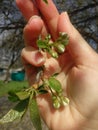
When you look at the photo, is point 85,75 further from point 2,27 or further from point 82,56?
point 2,27

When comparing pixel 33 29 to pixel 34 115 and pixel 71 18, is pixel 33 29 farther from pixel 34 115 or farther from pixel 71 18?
pixel 71 18

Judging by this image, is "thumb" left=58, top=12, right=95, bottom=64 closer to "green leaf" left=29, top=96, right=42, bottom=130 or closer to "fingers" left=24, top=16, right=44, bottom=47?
"fingers" left=24, top=16, right=44, bottom=47

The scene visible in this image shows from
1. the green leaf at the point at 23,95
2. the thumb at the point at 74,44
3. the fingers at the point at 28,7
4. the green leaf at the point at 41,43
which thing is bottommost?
the thumb at the point at 74,44

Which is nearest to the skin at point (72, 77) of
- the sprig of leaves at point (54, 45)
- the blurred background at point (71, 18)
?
the sprig of leaves at point (54, 45)

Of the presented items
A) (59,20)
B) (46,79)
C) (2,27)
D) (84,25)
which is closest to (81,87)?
(59,20)

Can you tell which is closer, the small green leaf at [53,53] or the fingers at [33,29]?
the small green leaf at [53,53]

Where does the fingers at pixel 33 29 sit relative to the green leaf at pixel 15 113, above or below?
above

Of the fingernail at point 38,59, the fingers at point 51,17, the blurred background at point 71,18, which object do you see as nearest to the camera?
the fingernail at point 38,59

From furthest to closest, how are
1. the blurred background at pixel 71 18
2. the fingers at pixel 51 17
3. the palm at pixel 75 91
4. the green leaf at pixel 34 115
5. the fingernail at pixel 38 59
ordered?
the blurred background at pixel 71 18 → the palm at pixel 75 91 → the fingers at pixel 51 17 → the fingernail at pixel 38 59 → the green leaf at pixel 34 115

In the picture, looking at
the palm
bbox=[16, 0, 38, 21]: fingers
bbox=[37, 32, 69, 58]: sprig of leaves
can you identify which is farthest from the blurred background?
bbox=[37, 32, 69, 58]: sprig of leaves

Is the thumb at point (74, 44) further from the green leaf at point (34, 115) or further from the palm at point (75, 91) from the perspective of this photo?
the green leaf at point (34, 115)
